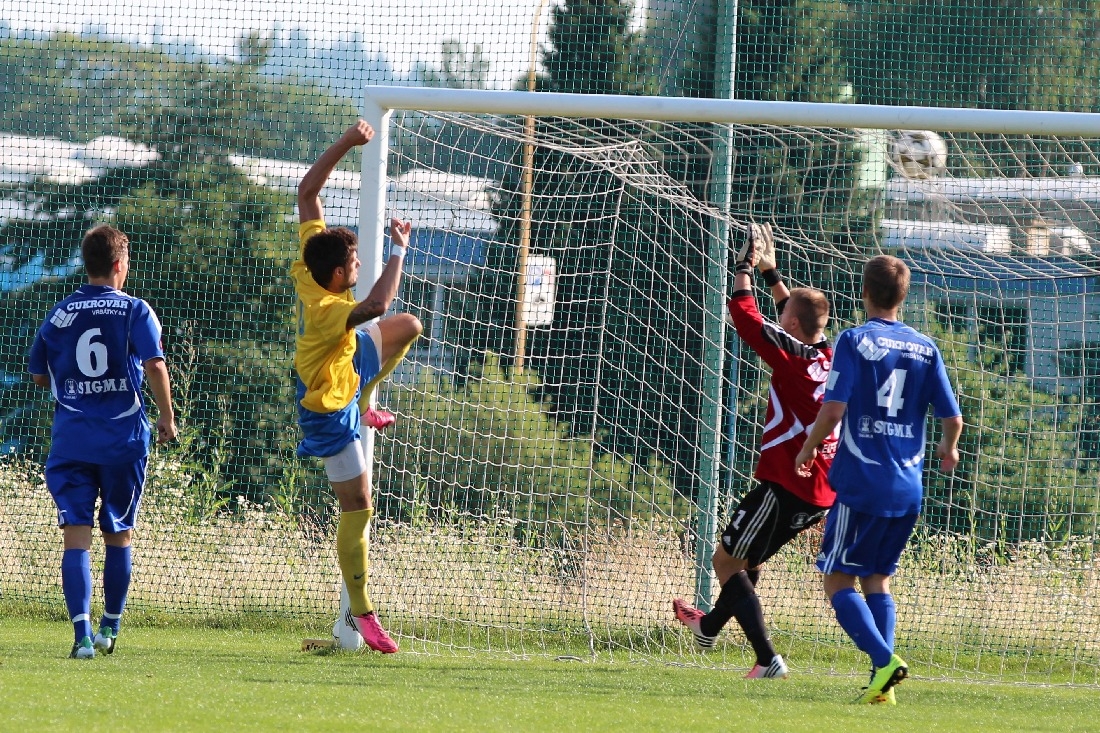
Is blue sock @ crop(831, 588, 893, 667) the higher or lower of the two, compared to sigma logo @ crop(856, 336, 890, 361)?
lower

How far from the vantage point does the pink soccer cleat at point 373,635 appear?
4723 millimetres

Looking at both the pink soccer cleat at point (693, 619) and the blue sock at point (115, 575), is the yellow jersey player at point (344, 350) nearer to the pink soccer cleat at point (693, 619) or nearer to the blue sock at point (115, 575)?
the blue sock at point (115, 575)

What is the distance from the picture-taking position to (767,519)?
4730 mm

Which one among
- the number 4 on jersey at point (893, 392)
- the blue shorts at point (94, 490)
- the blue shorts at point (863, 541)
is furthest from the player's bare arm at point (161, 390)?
the number 4 on jersey at point (893, 392)

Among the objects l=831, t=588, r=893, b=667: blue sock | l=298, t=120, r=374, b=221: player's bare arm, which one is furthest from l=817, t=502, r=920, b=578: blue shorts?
l=298, t=120, r=374, b=221: player's bare arm

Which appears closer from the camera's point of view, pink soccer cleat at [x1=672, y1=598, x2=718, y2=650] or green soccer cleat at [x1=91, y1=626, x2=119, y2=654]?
green soccer cleat at [x1=91, y1=626, x2=119, y2=654]

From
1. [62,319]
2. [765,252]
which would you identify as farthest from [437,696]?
[765,252]

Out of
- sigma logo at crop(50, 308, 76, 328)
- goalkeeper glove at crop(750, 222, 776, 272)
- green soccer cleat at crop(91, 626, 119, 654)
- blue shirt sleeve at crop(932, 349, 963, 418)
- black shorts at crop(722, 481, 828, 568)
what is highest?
goalkeeper glove at crop(750, 222, 776, 272)

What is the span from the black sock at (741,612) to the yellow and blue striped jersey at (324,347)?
5.85ft

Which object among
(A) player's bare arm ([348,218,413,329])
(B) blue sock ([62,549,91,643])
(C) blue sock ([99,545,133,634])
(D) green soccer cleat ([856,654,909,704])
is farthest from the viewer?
(C) blue sock ([99,545,133,634])

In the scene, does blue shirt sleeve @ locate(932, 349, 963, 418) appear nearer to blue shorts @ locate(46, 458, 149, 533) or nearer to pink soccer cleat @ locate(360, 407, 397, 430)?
pink soccer cleat @ locate(360, 407, 397, 430)

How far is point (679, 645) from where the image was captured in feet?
19.8

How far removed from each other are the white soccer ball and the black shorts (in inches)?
92.7

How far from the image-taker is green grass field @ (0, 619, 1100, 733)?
3514mm
